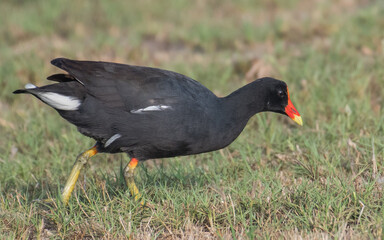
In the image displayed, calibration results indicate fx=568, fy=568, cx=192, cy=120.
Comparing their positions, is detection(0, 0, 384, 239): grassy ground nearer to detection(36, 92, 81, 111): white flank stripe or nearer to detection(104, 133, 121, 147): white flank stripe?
detection(104, 133, 121, 147): white flank stripe

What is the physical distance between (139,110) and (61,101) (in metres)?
0.53

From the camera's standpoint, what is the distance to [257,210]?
3.66m

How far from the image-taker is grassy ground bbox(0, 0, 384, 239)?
355 centimetres

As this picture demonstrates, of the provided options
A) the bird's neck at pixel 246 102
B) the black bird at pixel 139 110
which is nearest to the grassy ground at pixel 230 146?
the black bird at pixel 139 110

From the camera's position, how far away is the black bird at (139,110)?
12.1 feet

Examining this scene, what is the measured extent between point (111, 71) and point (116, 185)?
0.91 meters

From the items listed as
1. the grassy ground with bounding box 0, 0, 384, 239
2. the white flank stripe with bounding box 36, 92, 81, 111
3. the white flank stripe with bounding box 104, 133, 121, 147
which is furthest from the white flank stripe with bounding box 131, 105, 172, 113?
the grassy ground with bounding box 0, 0, 384, 239

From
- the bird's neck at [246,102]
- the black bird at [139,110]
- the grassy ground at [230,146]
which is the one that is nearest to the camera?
the grassy ground at [230,146]

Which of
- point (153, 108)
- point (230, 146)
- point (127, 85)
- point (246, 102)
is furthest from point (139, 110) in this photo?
point (230, 146)

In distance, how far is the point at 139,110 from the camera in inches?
146

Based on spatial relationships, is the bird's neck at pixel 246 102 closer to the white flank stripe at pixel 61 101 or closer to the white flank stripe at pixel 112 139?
the white flank stripe at pixel 112 139

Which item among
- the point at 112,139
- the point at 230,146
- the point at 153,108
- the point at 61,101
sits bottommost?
the point at 230,146

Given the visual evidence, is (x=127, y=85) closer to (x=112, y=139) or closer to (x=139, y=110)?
(x=139, y=110)

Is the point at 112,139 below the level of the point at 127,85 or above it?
below
